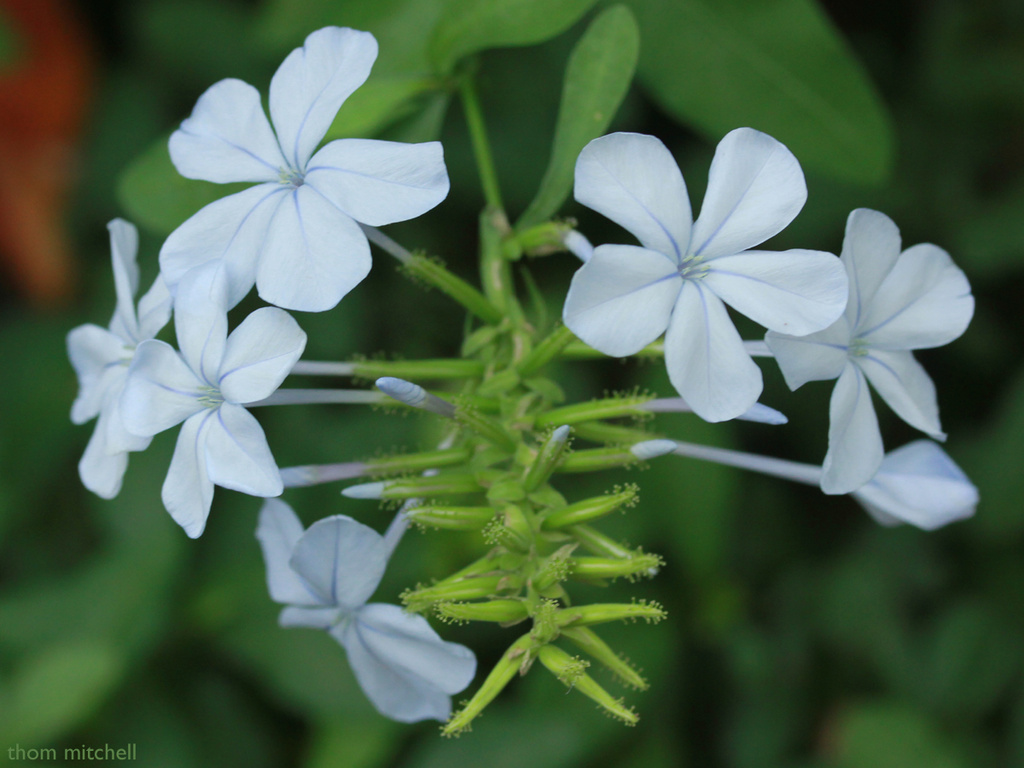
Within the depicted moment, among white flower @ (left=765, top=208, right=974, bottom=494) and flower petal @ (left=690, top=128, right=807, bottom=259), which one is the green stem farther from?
white flower @ (left=765, top=208, right=974, bottom=494)

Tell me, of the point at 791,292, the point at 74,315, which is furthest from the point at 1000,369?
the point at 74,315

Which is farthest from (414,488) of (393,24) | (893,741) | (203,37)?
(203,37)

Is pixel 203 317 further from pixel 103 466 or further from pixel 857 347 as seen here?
pixel 857 347

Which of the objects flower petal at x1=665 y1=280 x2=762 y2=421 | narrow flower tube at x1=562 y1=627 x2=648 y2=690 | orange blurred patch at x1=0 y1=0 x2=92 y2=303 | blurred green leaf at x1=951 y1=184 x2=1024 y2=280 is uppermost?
flower petal at x1=665 y1=280 x2=762 y2=421

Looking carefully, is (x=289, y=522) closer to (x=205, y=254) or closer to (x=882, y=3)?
(x=205, y=254)

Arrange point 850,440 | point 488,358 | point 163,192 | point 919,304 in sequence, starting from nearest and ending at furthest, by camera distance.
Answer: point 850,440
point 919,304
point 488,358
point 163,192

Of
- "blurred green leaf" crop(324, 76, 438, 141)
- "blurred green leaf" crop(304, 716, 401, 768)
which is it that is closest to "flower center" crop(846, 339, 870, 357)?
"blurred green leaf" crop(324, 76, 438, 141)

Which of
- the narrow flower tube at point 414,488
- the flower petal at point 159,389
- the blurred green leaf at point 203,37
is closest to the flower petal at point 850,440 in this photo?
the narrow flower tube at point 414,488
